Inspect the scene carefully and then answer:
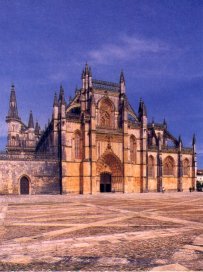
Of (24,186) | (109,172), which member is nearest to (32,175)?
(24,186)

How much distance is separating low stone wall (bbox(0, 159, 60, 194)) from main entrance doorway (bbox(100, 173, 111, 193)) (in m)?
9.16

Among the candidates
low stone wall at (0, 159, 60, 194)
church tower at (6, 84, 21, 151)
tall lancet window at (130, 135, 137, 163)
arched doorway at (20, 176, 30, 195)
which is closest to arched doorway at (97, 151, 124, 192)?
tall lancet window at (130, 135, 137, 163)

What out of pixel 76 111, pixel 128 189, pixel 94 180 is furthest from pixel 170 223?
pixel 76 111

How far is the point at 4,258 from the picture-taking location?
735 centimetres

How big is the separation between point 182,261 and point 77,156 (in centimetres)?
3898

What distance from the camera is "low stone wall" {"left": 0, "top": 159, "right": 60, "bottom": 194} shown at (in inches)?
1578

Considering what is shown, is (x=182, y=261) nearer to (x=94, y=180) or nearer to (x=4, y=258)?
(x=4, y=258)

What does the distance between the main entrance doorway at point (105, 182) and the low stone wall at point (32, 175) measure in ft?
30.0

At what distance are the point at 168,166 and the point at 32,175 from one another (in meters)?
26.8

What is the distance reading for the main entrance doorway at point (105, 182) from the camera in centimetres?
4972

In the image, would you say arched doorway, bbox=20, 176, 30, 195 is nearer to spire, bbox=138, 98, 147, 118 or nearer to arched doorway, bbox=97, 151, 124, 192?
arched doorway, bbox=97, 151, 124, 192

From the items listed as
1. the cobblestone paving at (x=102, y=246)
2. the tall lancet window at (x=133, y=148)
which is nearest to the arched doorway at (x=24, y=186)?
the tall lancet window at (x=133, y=148)

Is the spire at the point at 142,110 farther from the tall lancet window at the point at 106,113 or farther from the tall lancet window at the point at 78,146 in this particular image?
the tall lancet window at the point at 78,146

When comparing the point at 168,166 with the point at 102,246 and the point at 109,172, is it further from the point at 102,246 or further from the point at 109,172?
the point at 102,246
